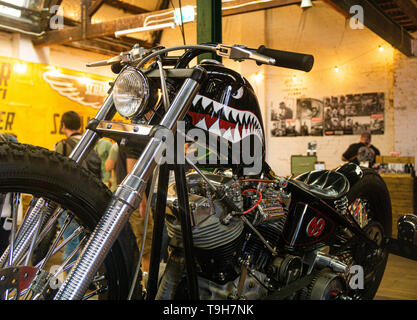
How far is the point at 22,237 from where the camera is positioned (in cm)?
132

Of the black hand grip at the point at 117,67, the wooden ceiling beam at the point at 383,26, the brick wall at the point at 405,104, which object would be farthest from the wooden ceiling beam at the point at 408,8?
the black hand grip at the point at 117,67

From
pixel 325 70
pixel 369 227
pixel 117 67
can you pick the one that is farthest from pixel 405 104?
pixel 117 67

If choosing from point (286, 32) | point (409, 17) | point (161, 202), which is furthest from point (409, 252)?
point (286, 32)

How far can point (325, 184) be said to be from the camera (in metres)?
2.17

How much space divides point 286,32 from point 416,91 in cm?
320

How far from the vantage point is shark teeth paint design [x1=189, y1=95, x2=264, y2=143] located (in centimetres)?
148

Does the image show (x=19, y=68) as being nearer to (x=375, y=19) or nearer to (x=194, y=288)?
(x=375, y=19)

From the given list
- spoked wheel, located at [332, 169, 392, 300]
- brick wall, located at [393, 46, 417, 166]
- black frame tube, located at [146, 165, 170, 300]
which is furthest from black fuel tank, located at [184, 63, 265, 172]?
brick wall, located at [393, 46, 417, 166]

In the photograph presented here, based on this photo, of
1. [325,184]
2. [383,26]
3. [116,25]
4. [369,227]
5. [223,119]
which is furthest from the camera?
[116,25]

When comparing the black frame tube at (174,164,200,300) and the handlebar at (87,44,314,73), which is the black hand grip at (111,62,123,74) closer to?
the handlebar at (87,44,314,73)

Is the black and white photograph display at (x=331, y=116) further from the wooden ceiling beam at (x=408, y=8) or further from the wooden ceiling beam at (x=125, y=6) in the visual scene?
the wooden ceiling beam at (x=125, y=6)

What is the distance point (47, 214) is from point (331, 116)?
839cm

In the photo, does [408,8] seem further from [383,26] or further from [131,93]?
[131,93]

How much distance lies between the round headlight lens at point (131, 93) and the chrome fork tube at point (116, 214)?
122 millimetres
